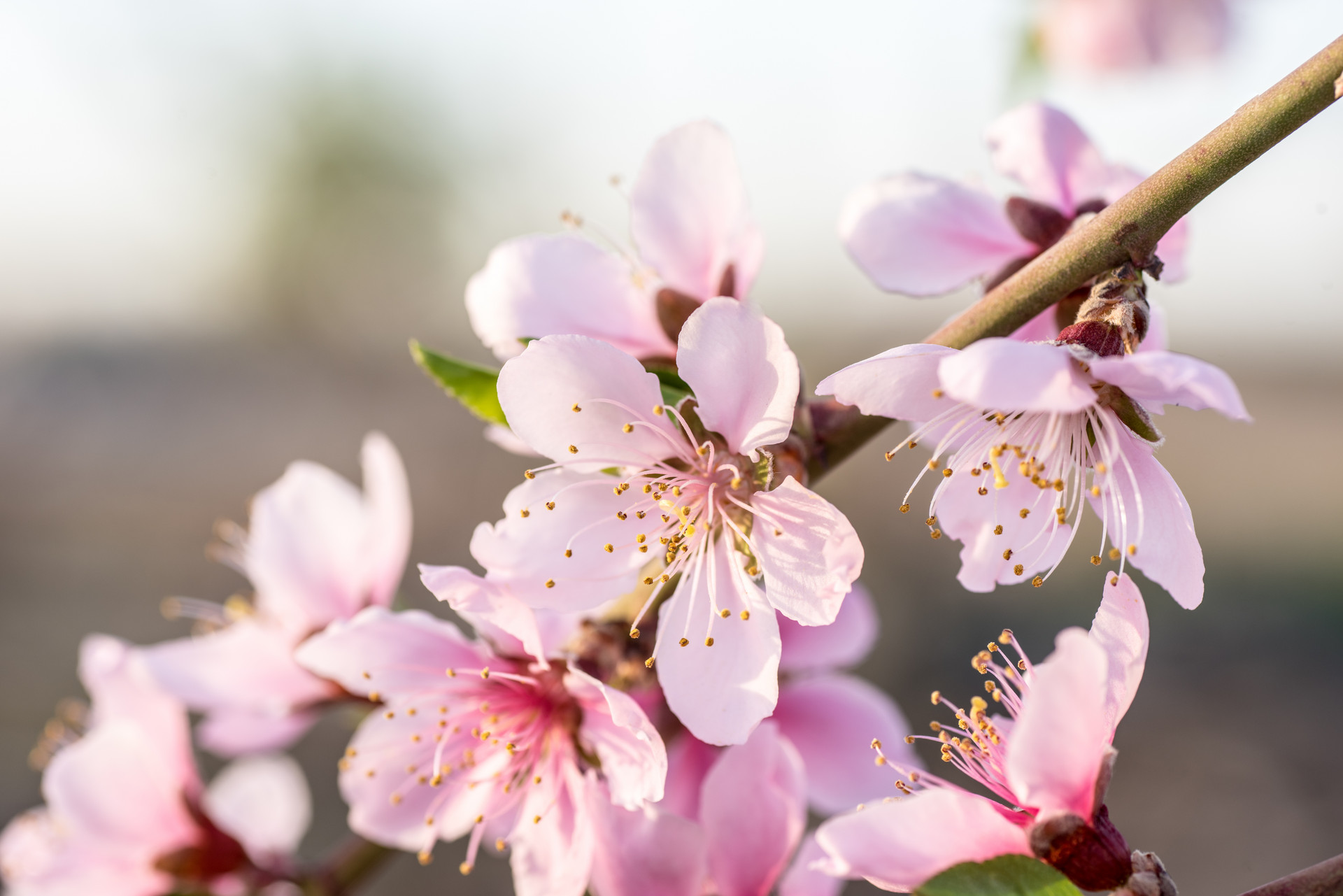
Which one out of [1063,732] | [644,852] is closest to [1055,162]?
[1063,732]

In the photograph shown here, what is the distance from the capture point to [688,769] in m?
0.79

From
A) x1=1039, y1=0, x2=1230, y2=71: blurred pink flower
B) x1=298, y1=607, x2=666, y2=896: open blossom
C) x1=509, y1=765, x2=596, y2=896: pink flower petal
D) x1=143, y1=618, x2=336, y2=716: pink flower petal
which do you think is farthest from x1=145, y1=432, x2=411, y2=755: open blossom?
x1=1039, y1=0, x2=1230, y2=71: blurred pink flower

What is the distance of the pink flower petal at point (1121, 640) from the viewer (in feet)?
1.50

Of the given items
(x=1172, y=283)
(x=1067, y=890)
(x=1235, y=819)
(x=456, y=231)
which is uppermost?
(x=1172, y=283)

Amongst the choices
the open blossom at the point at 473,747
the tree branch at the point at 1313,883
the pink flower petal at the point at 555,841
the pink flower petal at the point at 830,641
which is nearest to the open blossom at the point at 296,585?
the open blossom at the point at 473,747

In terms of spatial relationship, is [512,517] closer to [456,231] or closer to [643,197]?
[643,197]

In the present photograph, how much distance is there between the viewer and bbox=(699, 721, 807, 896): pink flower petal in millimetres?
625

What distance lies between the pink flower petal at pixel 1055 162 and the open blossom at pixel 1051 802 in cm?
34

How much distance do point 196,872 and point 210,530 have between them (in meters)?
5.90

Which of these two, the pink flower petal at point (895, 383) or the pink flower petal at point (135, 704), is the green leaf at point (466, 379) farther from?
the pink flower petal at point (135, 704)

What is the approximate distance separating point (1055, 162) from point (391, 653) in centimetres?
57

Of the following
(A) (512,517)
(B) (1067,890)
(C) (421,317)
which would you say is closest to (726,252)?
(A) (512,517)

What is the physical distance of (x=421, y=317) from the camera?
1145cm

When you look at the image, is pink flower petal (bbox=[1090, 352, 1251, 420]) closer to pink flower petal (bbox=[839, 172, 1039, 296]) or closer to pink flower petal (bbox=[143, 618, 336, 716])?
pink flower petal (bbox=[839, 172, 1039, 296])
